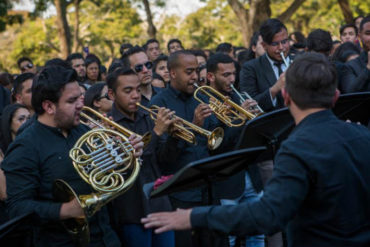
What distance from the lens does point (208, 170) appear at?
2961 millimetres

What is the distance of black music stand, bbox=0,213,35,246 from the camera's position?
2.77 m

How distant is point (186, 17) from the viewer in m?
48.6

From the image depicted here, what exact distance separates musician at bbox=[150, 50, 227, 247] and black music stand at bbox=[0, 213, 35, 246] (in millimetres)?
2027

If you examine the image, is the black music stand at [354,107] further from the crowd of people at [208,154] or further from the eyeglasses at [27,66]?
the eyeglasses at [27,66]

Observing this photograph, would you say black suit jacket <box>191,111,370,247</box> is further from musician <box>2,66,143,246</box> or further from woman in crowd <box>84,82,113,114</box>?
woman in crowd <box>84,82,113,114</box>

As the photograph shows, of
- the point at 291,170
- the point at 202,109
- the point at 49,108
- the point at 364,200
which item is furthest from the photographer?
the point at 202,109

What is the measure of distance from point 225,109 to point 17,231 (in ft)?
10.2

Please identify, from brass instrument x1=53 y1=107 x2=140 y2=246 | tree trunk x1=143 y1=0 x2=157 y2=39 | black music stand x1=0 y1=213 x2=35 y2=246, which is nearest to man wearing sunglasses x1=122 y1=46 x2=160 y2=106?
brass instrument x1=53 y1=107 x2=140 y2=246

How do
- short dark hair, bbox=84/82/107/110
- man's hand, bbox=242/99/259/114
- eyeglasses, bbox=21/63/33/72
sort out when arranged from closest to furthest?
man's hand, bbox=242/99/259/114, short dark hair, bbox=84/82/107/110, eyeglasses, bbox=21/63/33/72

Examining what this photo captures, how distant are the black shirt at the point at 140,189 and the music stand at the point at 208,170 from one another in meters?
1.46

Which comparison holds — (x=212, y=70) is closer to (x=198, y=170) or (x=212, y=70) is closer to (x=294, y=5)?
(x=198, y=170)

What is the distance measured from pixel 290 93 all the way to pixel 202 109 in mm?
2236

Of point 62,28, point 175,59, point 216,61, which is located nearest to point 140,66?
point 216,61

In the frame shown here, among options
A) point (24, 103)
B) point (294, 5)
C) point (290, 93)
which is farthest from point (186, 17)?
point (290, 93)
